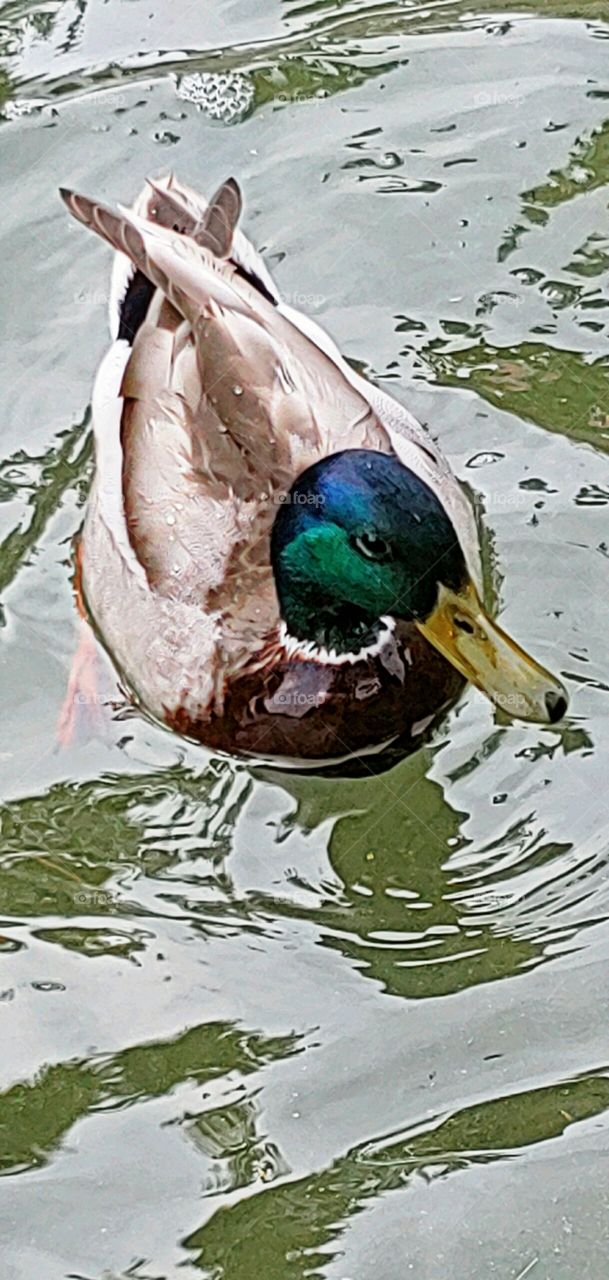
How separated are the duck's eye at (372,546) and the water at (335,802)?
2.26 feet

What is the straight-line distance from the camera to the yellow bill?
4.07 metres

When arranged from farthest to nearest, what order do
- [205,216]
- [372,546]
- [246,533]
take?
1. [205,216]
2. [246,533]
3. [372,546]

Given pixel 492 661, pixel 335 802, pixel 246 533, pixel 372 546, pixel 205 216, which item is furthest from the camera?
pixel 205 216

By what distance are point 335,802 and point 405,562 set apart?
86cm

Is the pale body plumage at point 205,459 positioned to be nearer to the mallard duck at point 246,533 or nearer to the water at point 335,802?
the mallard duck at point 246,533

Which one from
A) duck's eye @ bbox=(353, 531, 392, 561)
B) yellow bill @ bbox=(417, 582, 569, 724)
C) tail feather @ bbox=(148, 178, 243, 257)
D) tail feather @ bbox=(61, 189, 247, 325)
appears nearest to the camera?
yellow bill @ bbox=(417, 582, 569, 724)

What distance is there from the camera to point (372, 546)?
427 centimetres

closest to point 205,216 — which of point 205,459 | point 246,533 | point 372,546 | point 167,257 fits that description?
point 167,257

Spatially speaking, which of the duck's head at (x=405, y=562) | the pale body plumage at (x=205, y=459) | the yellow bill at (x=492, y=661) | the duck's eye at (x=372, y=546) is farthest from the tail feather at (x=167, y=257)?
the yellow bill at (x=492, y=661)

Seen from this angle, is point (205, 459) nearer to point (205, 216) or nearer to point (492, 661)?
point (205, 216)

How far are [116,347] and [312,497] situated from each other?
1245mm

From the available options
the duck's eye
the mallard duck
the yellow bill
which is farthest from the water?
the duck's eye

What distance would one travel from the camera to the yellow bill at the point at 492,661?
4.07 meters

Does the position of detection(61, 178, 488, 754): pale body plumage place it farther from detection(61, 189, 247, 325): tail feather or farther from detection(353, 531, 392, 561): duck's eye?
detection(353, 531, 392, 561): duck's eye
